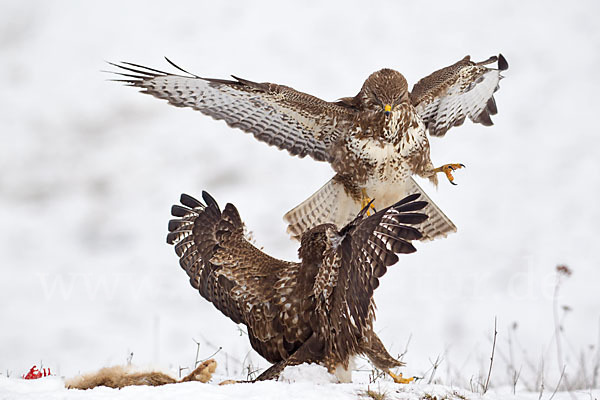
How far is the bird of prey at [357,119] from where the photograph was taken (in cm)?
598

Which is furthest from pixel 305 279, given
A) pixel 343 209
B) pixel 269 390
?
pixel 343 209

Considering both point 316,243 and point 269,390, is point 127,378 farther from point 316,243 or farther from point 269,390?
point 316,243

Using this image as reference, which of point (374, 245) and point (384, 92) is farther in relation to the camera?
point (384, 92)

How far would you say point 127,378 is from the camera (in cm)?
408

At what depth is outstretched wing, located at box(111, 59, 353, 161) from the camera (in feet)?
19.9

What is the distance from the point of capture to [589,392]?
477 cm

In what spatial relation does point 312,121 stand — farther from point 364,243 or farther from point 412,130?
point 364,243

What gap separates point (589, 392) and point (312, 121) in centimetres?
315

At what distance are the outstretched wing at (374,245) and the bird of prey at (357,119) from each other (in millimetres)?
2049

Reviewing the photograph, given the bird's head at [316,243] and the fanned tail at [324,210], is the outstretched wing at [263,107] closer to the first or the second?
the fanned tail at [324,210]

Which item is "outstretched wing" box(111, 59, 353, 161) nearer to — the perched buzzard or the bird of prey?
the bird of prey

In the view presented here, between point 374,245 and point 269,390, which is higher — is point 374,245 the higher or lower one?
the higher one

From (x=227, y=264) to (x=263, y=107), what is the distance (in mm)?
2053

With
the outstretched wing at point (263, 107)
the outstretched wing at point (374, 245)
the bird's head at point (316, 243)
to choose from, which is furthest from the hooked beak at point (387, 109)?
the outstretched wing at point (374, 245)
